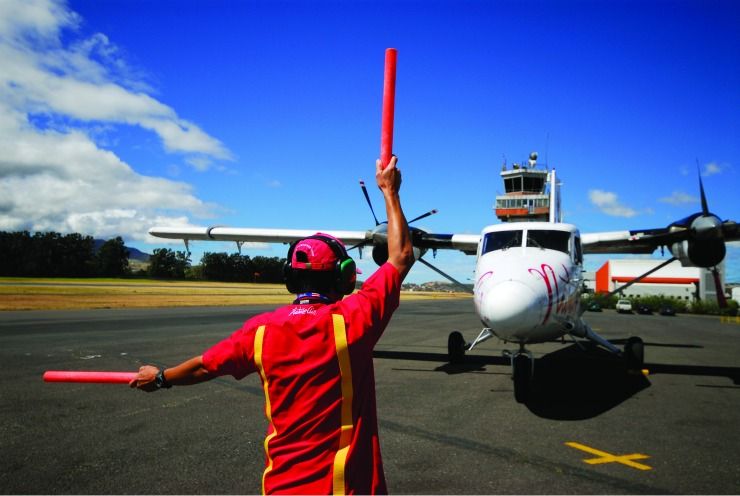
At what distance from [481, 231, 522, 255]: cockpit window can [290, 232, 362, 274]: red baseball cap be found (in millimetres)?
8421

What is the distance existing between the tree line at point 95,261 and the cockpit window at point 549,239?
7171 centimetres


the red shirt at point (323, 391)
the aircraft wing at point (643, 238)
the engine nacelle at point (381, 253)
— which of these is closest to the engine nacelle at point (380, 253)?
the engine nacelle at point (381, 253)

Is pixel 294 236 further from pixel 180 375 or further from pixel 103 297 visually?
pixel 103 297

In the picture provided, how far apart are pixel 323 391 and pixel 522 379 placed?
6.91 metres

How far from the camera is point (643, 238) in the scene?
13664 mm

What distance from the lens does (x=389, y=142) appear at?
2332mm

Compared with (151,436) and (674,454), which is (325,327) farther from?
(674,454)

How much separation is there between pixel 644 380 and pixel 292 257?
35.4 ft

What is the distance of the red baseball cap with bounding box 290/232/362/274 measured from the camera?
8.01 ft

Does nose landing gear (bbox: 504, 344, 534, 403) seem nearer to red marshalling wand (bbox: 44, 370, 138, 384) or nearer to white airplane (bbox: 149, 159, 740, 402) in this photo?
white airplane (bbox: 149, 159, 740, 402)

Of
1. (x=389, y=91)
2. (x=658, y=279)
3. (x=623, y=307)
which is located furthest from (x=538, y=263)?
(x=658, y=279)

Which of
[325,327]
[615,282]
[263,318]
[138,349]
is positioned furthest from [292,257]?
[615,282]

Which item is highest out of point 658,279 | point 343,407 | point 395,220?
point 658,279

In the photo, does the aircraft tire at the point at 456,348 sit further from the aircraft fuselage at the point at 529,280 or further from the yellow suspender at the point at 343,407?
the yellow suspender at the point at 343,407
